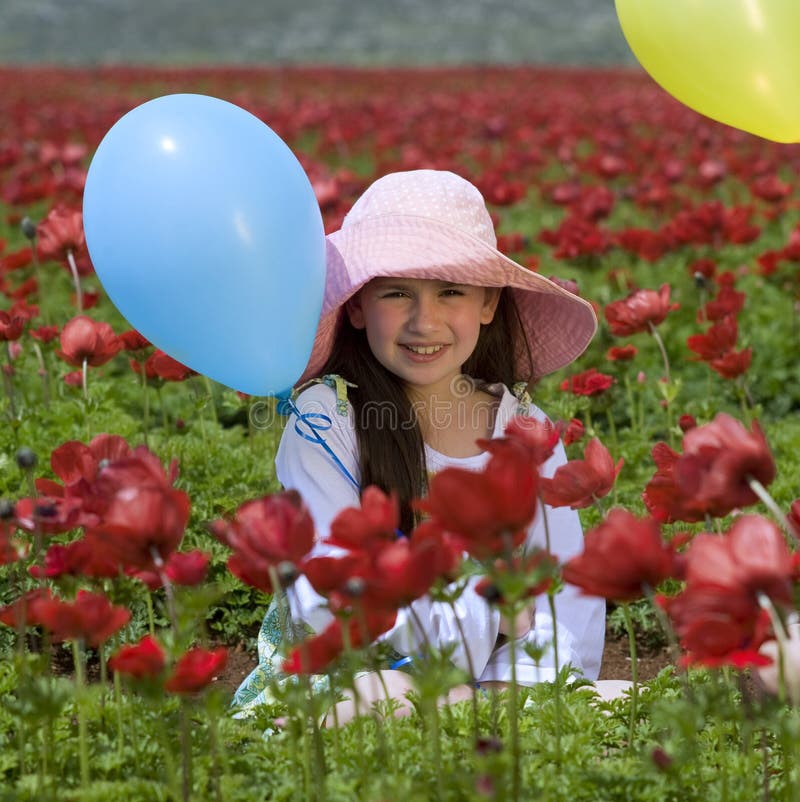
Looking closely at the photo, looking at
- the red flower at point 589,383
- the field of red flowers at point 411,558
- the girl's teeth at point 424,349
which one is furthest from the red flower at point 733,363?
the girl's teeth at point 424,349

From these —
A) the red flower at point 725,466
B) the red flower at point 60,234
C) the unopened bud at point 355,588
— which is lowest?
the unopened bud at point 355,588

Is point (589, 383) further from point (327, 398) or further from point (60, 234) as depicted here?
point (60, 234)

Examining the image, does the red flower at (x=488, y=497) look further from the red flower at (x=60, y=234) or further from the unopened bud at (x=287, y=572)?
the red flower at (x=60, y=234)

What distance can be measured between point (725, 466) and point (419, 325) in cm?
118

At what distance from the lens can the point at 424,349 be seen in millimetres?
2711

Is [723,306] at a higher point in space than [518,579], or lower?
higher

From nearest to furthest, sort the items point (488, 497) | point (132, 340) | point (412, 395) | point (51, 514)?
1. point (488, 497)
2. point (51, 514)
3. point (412, 395)
4. point (132, 340)

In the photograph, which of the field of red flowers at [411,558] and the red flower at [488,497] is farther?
the field of red flowers at [411,558]

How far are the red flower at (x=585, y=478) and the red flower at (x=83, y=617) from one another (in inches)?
24.6

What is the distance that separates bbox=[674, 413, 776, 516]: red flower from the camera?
1558mm

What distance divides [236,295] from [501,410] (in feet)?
2.64

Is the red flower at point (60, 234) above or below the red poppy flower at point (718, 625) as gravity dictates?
above

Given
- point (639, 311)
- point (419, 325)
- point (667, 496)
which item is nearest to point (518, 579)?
point (667, 496)

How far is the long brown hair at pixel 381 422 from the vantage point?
2.72 meters
